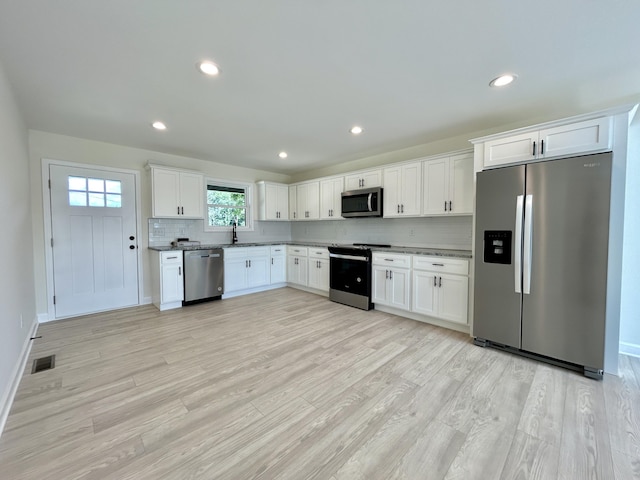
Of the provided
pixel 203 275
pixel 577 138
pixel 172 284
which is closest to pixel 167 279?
pixel 172 284

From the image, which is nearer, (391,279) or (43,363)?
(43,363)

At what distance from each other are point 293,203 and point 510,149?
4126 mm

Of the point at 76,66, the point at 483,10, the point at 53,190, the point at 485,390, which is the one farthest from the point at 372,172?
the point at 53,190

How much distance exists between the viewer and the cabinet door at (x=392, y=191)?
4133 mm

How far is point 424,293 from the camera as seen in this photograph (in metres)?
3.53

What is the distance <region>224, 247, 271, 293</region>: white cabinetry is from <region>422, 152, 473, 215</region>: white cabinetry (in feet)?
10.1

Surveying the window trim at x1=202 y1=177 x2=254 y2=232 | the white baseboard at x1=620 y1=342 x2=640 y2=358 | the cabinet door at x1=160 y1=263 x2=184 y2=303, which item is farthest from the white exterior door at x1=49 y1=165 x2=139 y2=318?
the white baseboard at x1=620 y1=342 x2=640 y2=358

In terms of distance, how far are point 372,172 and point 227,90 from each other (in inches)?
104

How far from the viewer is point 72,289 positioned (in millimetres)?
3824

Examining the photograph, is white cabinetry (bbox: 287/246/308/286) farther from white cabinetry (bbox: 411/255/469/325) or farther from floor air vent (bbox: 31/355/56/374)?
floor air vent (bbox: 31/355/56/374)

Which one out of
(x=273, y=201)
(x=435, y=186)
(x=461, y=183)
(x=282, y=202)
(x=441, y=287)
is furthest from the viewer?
(x=282, y=202)

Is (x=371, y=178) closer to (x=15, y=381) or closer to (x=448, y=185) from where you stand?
(x=448, y=185)

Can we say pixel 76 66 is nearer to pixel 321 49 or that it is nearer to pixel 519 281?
pixel 321 49

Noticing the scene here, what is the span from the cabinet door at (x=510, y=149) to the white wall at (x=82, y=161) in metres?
4.51
